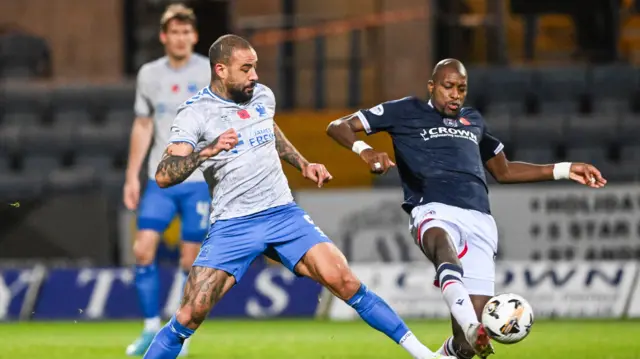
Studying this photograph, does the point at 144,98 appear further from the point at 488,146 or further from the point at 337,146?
the point at 337,146

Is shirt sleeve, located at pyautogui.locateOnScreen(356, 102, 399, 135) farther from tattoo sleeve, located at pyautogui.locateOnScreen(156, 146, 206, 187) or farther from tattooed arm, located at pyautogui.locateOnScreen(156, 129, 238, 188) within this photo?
tattoo sleeve, located at pyautogui.locateOnScreen(156, 146, 206, 187)

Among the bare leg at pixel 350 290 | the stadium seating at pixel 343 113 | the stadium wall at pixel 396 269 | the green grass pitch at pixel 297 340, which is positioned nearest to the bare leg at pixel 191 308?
the bare leg at pixel 350 290

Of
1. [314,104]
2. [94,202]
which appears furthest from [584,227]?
[94,202]

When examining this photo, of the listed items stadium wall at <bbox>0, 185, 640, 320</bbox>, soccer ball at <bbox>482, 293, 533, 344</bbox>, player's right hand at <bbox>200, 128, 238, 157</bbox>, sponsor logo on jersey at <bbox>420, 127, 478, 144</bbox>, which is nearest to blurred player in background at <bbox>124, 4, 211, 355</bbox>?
sponsor logo on jersey at <bbox>420, 127, 478, 144</bbox>

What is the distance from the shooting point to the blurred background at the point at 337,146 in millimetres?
13586

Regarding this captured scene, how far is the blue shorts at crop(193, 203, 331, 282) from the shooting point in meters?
7.06

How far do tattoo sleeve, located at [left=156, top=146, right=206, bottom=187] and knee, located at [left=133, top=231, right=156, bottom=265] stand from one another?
8.02 feet

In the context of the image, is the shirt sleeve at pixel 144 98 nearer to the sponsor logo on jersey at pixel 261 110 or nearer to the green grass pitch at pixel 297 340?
the green grass pitch at pixel 297 340

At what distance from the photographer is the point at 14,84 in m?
17.6

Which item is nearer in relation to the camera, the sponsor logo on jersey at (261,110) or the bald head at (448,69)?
the sponsor logo on jersey at (261,110)

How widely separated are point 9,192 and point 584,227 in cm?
702

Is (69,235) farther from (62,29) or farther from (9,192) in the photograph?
(62,29)

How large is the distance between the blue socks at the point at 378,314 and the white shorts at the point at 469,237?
642 mm

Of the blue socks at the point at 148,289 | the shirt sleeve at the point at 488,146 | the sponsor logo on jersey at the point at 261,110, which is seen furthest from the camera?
the blue socks at the point at 148,289
